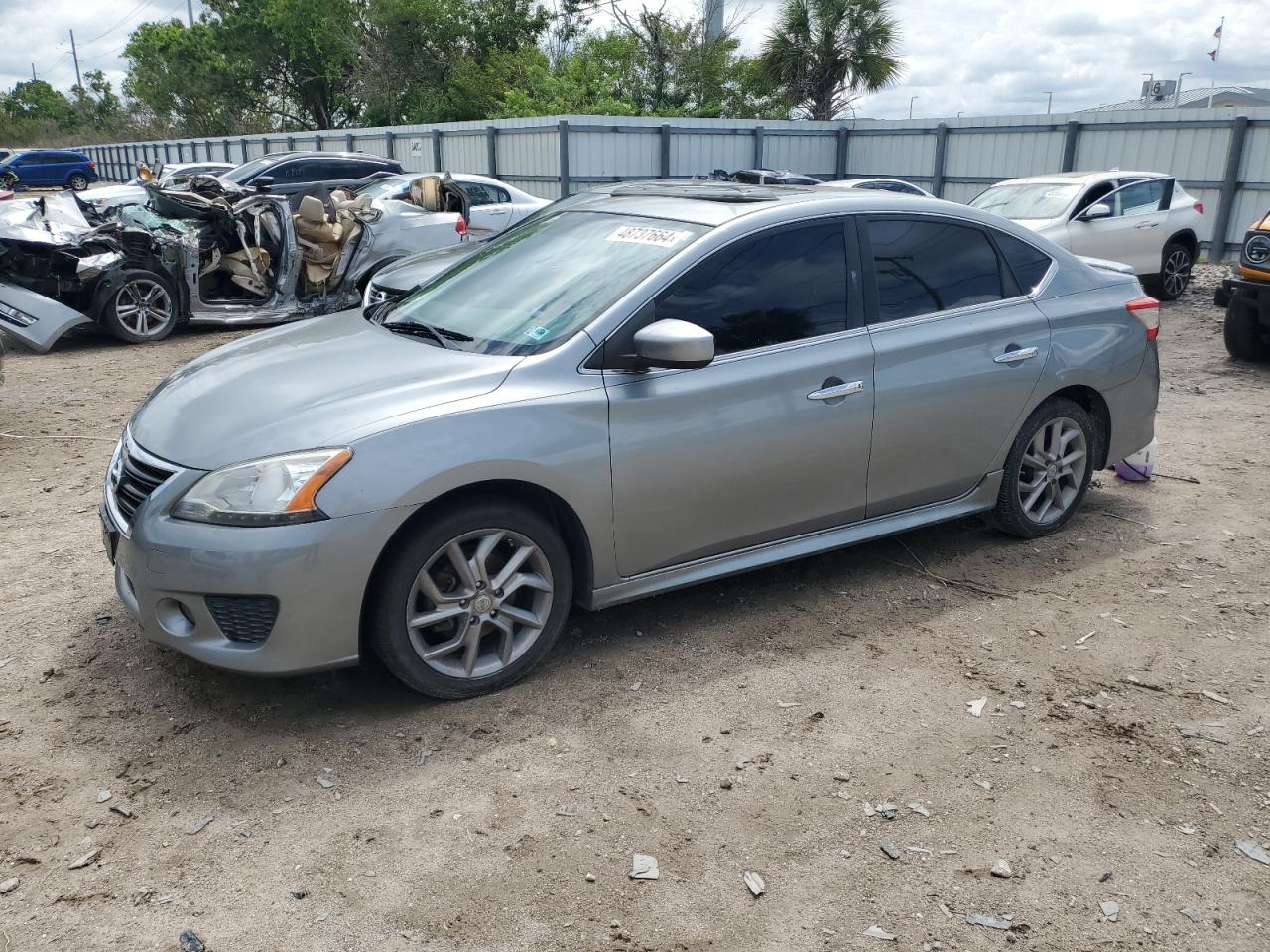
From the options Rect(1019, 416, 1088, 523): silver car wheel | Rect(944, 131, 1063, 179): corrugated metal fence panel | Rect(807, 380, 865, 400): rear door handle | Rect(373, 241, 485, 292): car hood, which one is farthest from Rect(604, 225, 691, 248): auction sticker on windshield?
Rect(944, 131, 1063, 179): corrugated metal fence panel

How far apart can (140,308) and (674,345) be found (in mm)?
8410

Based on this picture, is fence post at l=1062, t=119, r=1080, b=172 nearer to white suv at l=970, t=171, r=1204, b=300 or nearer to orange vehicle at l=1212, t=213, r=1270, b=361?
white suv at l=970, t=171, r=1204, b=300

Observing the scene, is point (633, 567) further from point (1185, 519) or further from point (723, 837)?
point (1185, 519)

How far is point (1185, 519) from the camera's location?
5.61 meters

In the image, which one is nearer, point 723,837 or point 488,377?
point 723,837

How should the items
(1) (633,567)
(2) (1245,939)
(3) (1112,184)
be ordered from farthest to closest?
→ (3) (1112,184), (1) (633,567), (2) (1245,939)

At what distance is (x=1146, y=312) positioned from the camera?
523 centimetres

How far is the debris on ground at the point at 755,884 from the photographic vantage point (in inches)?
110

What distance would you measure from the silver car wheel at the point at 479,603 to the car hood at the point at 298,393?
1.64 ft

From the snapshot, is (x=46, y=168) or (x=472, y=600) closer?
(x=472, y=600)

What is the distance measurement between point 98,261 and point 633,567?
8.13 metres

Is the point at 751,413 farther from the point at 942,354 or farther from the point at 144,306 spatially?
the point at 144,306

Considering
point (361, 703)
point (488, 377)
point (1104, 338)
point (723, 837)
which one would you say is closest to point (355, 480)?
point (488, 377)

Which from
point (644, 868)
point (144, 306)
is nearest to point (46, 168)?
point (144, 306)
